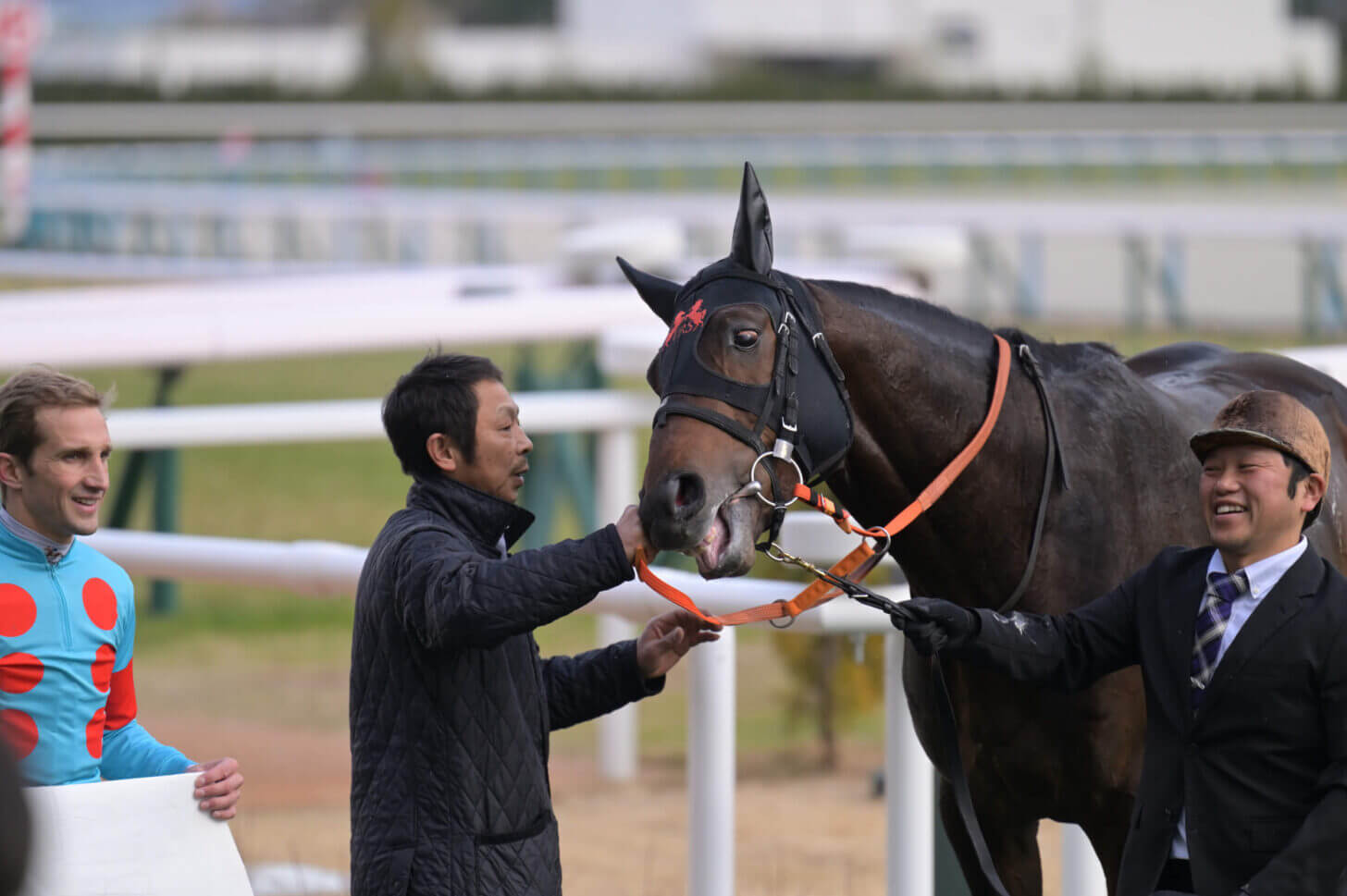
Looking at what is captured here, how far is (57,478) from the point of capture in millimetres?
2424

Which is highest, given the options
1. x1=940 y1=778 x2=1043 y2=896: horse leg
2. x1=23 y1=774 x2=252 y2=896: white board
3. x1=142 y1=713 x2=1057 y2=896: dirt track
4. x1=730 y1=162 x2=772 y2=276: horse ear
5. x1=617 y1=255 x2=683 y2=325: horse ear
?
x1=730 y1=162 x2=772 y2=276: horse ear

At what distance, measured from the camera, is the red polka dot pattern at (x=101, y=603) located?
248cm

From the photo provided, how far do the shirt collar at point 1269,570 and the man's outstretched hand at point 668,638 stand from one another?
0.78 meters

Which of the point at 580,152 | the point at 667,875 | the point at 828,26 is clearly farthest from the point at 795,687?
the point at 828,26

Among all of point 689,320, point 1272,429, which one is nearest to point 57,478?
point 689,320

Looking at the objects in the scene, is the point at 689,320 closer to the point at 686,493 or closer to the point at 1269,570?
the point at 686,493

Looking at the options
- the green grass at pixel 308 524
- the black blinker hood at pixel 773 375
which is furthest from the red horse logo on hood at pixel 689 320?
the green grass at pixel 308 524

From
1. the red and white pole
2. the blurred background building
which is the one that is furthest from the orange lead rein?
the blurred background building

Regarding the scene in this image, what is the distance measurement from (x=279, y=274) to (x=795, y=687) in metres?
8.77

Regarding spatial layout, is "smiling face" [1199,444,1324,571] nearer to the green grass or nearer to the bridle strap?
the bridle strap

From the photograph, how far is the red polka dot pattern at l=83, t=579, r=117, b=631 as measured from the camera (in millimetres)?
2480

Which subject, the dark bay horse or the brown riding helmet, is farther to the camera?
the dark bay horse

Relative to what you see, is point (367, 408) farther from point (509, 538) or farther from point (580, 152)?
point (580, 152)

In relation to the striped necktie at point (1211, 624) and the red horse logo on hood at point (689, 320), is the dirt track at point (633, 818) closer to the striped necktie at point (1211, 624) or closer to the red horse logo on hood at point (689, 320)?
the red horse logo on hood at point (689, 320)
